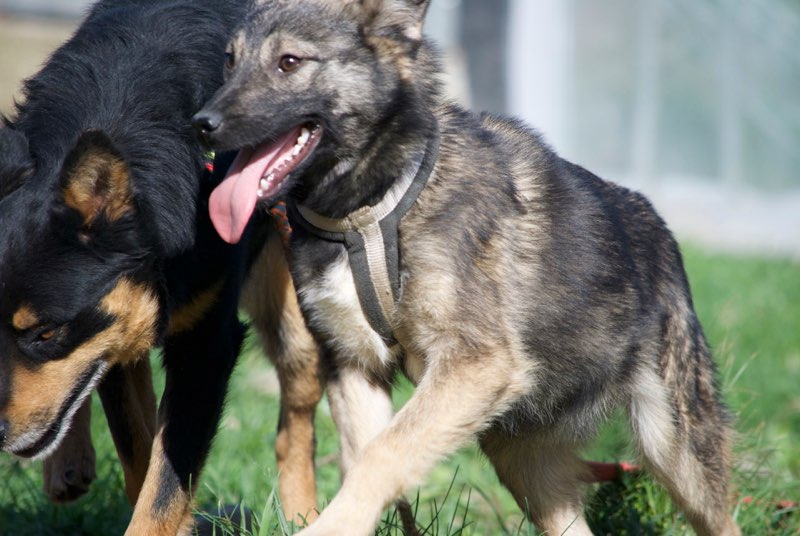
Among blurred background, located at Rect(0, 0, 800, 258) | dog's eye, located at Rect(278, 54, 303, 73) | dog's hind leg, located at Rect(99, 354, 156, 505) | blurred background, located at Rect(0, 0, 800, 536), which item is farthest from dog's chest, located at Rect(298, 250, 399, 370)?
blurred background, located at Rect(0, 0, 800, 258)

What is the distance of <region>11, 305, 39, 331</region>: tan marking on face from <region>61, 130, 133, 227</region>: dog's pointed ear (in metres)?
0.32

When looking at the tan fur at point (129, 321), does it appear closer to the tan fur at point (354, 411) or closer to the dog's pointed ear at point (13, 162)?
the dog's pointed ear at point (13, 162)

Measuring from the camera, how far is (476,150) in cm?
357

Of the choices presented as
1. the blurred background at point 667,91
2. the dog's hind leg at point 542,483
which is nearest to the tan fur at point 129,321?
the dog's hind leg at point 542,483

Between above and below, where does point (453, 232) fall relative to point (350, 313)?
above

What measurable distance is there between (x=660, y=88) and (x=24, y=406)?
11.9 meters

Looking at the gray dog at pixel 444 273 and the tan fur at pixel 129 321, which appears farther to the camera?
the tan fur at pixel 129 321

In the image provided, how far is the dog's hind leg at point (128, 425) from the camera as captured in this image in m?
3.95

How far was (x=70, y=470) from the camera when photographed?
4.05 m

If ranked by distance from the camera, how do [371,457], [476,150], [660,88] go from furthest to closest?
[660,88]
[476,150]
[371,457]

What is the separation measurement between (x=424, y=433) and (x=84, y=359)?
3.59ft

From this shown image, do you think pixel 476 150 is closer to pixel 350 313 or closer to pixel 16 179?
pixel 350 313

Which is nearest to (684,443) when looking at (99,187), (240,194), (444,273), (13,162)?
(444,273)

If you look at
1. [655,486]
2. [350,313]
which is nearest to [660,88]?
[655,486]
